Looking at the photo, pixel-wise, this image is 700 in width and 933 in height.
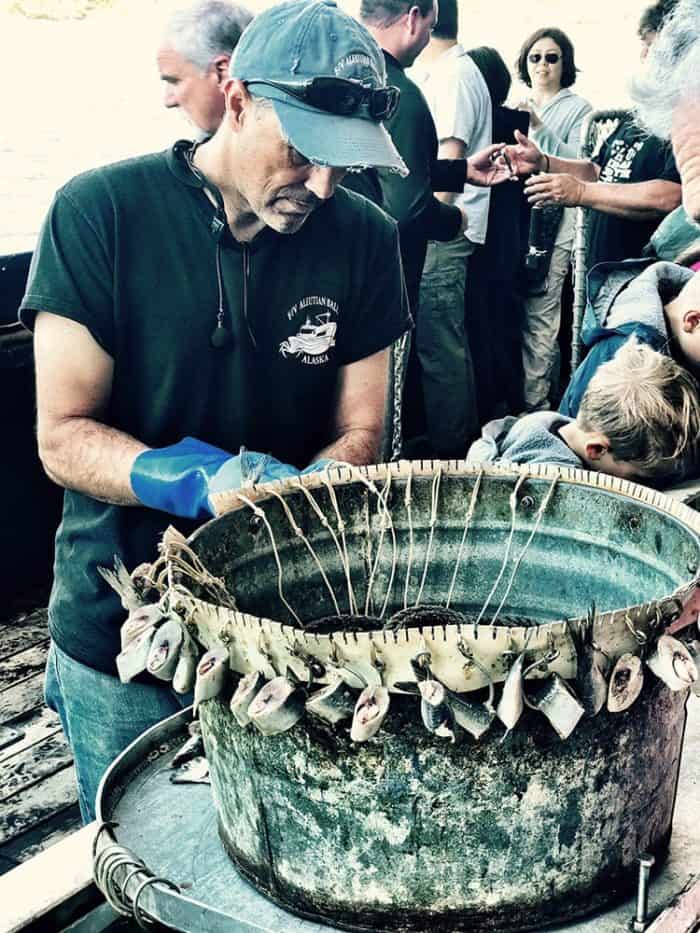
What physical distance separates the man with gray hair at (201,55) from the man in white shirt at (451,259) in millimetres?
1680

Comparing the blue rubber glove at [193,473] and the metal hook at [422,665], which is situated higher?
the metal hook at [422,665]

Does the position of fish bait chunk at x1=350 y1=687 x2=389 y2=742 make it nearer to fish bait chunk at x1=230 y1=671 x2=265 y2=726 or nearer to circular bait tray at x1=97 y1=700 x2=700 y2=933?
fish bait chunk at x1=230 y1=671 x2=265 y2=726

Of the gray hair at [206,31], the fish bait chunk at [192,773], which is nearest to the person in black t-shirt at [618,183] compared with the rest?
the gray hair at [206,31]

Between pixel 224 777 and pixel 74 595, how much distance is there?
0.84 metres

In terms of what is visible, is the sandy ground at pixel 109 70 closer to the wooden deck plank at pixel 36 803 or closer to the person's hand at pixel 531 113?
the person's hand at pixel 531 113

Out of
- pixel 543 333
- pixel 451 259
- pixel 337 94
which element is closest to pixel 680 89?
pixel 337 94

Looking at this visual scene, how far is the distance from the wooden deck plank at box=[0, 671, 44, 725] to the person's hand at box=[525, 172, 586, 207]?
8.33 ft

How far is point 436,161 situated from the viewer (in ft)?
14.8

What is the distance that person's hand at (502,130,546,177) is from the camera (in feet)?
14.8

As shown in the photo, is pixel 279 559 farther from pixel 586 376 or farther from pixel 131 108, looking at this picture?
pixel 131 108

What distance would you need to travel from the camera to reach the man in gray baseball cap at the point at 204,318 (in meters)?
1.80

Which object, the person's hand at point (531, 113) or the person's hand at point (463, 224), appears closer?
the person's hand at point (463, 224)

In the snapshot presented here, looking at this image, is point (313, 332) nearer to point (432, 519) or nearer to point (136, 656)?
point (432, 519)

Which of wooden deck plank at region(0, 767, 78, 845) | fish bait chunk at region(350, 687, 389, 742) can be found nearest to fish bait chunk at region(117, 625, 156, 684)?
fish bait chunk at region(350, 687, 389, 742)
